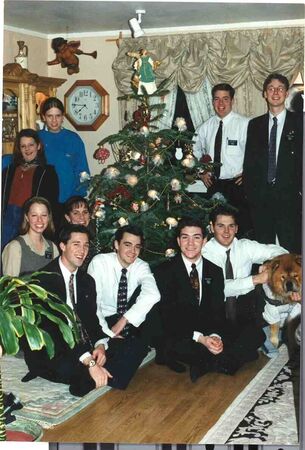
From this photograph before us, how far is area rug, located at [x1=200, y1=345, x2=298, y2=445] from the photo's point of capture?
9.71 feet

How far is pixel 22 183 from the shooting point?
3.12 meters

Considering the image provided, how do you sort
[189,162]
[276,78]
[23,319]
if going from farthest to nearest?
1. [189,162]
2. [276,78]
3. [23,319]

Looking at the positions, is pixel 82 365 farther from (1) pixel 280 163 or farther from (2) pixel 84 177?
(1) pixel 280 163

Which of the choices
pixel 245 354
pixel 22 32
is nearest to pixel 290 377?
pixel 245 354

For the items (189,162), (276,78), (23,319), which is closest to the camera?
(23,319)

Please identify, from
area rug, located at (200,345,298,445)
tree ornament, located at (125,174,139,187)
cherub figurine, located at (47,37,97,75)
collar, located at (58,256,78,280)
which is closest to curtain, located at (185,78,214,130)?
tree ornament, located at (125,174,139,187)

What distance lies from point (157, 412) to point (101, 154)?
115 cm

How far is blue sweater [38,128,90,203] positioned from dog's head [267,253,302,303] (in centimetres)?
91

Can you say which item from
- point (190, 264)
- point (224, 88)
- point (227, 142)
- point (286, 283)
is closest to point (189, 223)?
point (190, 264)

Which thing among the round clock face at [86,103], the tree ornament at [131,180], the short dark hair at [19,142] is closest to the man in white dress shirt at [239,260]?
the tree ornament at [131,180]

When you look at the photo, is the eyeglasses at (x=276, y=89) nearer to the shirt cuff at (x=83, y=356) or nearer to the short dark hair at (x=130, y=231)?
the short dark hair at (x=130, y=231)

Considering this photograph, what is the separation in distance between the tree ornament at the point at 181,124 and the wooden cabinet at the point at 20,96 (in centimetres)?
53

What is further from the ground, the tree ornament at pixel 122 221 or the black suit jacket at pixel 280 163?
the black suit jacket at pixel 280 163

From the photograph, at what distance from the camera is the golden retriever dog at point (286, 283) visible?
304 cm
